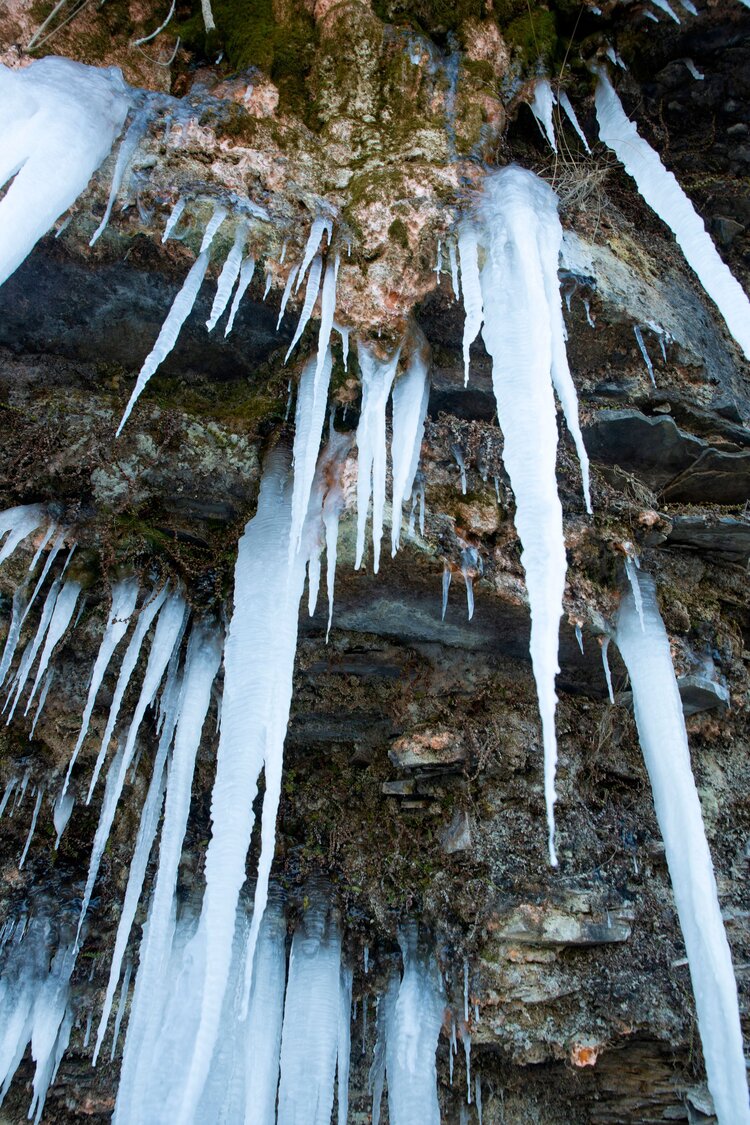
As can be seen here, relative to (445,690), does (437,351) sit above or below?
above

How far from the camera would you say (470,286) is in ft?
9.38

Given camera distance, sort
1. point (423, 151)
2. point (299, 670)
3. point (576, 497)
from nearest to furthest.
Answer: point (423, 151)
point (576, 497)
point (299, 670)

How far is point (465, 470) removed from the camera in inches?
135

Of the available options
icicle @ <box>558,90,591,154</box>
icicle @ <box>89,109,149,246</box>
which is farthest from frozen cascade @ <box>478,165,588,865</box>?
icicle @ <box>89,109,149,246</box>

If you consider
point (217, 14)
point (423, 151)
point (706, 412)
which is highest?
point (217, 14)

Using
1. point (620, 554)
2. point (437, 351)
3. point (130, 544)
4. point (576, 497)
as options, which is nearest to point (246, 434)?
point (130, 544)

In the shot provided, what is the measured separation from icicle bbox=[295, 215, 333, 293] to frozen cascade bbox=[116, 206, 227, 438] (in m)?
0.35

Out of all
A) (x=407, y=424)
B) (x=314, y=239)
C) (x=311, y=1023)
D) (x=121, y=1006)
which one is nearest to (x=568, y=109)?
(x=314, y=239)

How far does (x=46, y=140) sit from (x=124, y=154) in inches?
17.7

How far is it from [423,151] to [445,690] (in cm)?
264

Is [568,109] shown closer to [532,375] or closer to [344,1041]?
[532,375]

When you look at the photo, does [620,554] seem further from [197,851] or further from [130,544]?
[197,851]

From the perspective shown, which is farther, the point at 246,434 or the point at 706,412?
the point at 706,412

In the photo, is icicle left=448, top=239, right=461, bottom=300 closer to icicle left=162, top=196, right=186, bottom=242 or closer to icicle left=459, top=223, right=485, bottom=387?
icicle left=459, top=223, right=485, bottom=387
